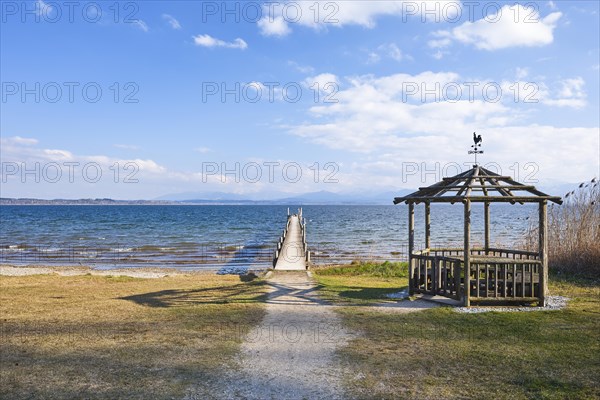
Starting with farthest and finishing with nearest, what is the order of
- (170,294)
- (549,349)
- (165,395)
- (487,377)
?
(170,294) < (549,349) < (487,377) < (165,395)

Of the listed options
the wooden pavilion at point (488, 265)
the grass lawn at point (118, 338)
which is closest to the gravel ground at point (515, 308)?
the wooden pavilion at point (488, 265)

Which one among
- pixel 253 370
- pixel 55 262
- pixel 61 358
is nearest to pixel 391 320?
pixel 253 370

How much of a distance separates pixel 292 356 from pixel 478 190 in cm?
657

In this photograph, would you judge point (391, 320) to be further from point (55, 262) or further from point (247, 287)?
point (55, 262)

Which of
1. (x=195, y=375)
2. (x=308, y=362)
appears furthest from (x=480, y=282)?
(x=195, y=375)

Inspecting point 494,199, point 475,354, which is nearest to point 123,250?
point 494,199

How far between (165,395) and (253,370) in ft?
4.33

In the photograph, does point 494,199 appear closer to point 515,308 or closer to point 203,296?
point 515,308

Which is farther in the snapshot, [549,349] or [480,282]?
[480,282]

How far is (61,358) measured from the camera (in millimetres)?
6930

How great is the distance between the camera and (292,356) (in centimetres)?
702

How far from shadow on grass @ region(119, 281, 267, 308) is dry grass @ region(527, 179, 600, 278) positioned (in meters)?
10.8

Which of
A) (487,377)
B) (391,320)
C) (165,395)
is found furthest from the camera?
(391,320)

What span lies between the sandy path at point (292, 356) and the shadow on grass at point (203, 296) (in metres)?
1.26
